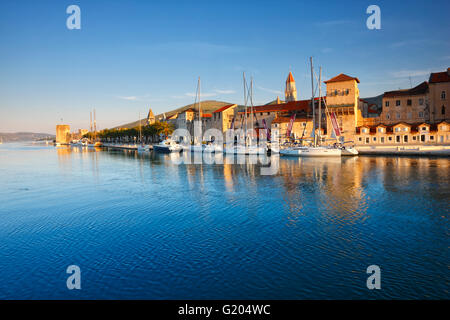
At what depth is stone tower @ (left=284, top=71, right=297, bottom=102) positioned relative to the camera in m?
103

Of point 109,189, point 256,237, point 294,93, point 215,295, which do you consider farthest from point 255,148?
point 294,93

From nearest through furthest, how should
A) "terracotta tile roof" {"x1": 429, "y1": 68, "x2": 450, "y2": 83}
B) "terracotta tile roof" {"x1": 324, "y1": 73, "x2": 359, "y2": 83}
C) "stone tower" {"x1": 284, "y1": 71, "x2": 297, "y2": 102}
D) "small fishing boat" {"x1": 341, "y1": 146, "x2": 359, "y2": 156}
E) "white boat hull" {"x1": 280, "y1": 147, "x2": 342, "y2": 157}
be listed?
1. "white boat hull" {"x1": 280, "y1": 147, "x2": 342, "y2": 157}
2. "small fishing boat" {"x1": 341, "y1": 146, "x2": 359, "y2": 156}
3. "terracotta tile roof" {"x1": 429, "y1": 68, "x2": 450, "y2": 83}
4. "terracotta tile roof" {"x1": 324, "y1": 73, "x2": 359, "y2": 83}
5. "stone tower" {"x1": 284, "y1": 71, "x2": 297, "y2": 102}

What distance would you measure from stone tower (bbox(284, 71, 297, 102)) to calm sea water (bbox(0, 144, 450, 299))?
86.3m

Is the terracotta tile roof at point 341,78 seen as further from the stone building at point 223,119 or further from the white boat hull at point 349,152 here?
the stone building at point 223,119

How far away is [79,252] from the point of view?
9.58 metres

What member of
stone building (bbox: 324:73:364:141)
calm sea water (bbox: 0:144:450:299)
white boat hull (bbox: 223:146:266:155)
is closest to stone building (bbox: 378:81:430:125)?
stone building (bbox: 324:73:364:141)

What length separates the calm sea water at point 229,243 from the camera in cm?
729

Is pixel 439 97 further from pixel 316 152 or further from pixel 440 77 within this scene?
pixel 316 152

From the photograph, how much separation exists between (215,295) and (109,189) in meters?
16.2

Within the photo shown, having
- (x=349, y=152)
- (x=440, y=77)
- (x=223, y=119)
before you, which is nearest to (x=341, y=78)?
(x=440, y=77)

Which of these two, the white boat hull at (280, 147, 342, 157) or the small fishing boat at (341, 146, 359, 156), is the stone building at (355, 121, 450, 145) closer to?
the small fishing boat at (341, 146, 359, 156)

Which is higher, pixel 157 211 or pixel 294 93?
pixel 294 93

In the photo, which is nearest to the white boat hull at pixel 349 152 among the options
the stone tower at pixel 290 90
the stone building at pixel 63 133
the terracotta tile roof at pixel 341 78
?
the terracotta tile roof at pixel 341 78
